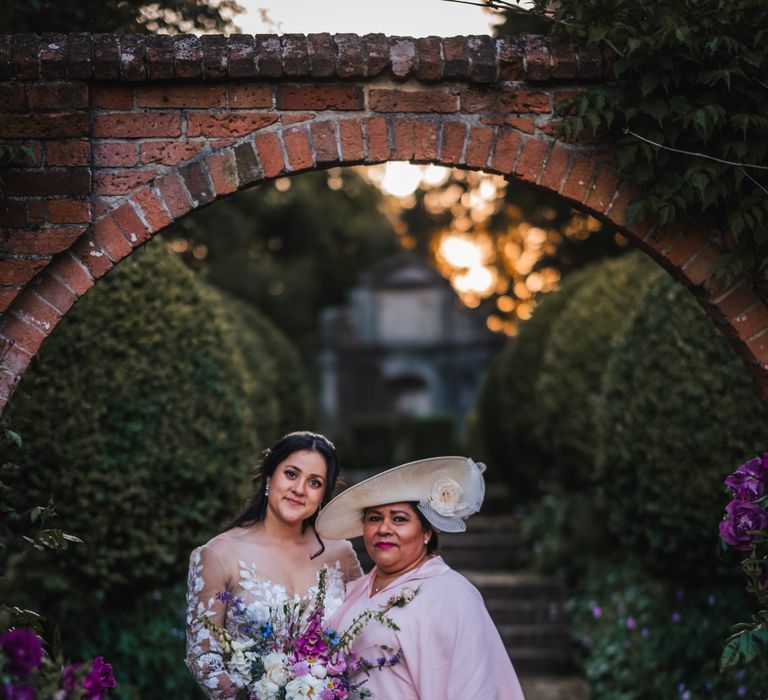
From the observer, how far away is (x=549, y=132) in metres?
4.31

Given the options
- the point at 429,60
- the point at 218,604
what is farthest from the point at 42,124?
the point at 218,604

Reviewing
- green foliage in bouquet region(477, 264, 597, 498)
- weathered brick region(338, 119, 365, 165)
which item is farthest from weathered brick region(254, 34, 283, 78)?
green foliage in bouquet region(477, 264, 597, 498)

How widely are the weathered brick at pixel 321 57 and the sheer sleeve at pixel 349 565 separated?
1964 millimetres

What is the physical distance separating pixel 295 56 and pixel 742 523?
2556 mm

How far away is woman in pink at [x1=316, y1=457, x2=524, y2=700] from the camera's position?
3.47 meters

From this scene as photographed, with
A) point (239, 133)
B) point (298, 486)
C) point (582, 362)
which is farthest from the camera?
point (582, 362)

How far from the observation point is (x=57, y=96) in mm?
4125

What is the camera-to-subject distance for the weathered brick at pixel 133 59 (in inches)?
163

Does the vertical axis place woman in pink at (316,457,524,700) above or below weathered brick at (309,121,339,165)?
below

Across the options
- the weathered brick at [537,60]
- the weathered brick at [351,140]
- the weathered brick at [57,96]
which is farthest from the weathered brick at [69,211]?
the weathered brick at [537,60]

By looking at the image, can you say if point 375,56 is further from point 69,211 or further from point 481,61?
point 69,211

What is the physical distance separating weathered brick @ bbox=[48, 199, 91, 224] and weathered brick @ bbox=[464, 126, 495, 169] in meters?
1.58

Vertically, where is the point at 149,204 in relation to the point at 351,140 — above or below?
below

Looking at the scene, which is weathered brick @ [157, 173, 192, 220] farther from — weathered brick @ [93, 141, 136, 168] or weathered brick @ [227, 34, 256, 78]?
weathered brick @ [227, 34, 256, 78]
